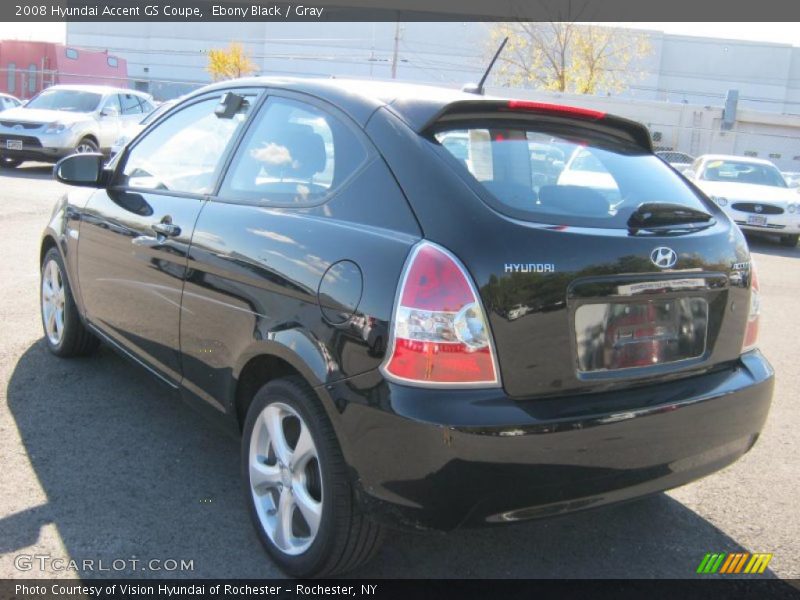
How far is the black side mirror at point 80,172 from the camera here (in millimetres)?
4324

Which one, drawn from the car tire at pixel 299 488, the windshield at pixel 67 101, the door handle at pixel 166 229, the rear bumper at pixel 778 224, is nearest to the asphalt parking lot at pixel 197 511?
the car tire at pixel 299 488

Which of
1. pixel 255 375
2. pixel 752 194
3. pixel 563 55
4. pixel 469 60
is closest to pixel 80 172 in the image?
pixel 255 375

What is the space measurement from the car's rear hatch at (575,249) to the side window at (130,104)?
1719 cm

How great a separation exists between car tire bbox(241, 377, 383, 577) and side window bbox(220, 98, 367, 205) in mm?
739

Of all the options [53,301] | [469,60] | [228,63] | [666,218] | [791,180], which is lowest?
[53,301]

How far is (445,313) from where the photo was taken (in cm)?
237

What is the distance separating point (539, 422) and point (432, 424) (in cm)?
33

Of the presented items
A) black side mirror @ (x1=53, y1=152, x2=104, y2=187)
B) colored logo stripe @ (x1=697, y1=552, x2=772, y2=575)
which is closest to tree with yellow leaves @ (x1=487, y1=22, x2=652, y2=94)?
black side mirror @ (x1=53, y1=152, x2=104, y2=187)

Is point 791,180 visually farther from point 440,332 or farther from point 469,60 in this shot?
point 469,60

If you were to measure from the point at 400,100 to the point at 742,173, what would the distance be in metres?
14.1

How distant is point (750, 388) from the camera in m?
2.91

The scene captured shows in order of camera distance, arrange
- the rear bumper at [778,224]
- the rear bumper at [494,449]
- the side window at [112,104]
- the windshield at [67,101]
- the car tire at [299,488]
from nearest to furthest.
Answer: the rear bumper at [494,449] < the car tire at [299,488] < the rear bumper at [778,224] < the windshield at [67,101] < the side window at [112,104]

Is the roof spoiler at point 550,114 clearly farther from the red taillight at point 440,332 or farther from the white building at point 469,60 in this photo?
the white building at point 469,60

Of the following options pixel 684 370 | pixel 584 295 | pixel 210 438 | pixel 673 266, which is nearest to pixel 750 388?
pixel 684 370
